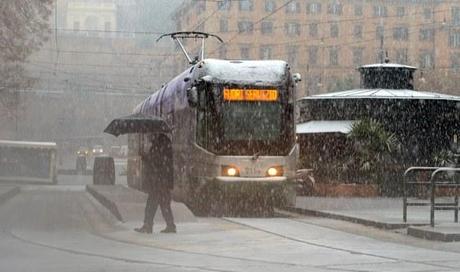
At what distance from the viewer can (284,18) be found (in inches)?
3546

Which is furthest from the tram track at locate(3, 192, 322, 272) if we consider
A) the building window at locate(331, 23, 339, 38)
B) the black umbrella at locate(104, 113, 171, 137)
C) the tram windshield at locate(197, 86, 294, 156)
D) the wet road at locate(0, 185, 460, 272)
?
the building window at locate(331, 23, 339, 38)

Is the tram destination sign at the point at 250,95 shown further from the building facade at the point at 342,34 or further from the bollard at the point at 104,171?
the building facade at the point at 342,34

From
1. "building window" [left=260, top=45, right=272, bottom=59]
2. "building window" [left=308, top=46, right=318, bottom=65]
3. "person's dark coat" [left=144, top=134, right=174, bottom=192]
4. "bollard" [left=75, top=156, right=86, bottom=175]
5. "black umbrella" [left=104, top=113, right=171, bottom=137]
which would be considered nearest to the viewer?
"person's dark coat" [left=144, top=134, right=174, bottom=192]

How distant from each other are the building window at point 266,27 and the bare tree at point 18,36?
53490 millimetres

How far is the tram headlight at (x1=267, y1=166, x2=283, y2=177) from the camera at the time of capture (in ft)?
61.1

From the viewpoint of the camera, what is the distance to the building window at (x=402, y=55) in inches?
3386

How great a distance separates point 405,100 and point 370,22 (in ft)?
212

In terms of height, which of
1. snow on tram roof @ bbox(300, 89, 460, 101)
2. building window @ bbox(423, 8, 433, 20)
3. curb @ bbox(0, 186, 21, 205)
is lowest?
curb @ bbox(0, 186, 21, 205)

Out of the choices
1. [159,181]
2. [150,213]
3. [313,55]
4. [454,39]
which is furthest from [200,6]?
[150,213]

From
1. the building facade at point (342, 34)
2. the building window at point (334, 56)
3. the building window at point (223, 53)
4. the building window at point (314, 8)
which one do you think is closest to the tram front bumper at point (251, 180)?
the building window at point (223, 53)

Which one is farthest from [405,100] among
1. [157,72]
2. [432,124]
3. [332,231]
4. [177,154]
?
[157,72]

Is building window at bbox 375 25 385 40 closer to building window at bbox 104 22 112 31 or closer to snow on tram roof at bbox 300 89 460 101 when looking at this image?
building window at bbox 104 22 112 31

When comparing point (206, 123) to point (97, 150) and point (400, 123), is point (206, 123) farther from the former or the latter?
point (97, 150)

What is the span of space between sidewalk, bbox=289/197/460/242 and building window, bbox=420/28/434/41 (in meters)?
67.9
